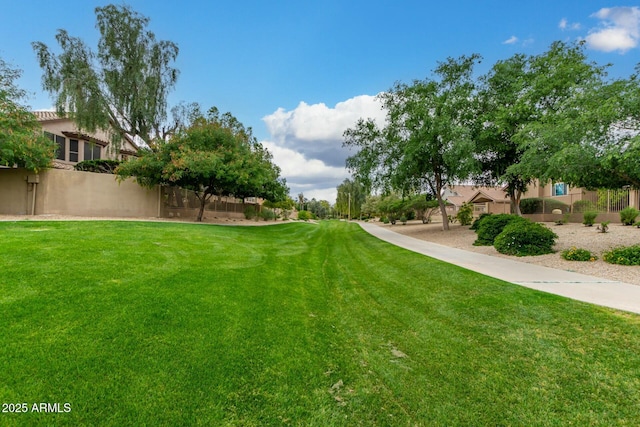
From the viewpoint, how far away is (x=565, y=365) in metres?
2.93

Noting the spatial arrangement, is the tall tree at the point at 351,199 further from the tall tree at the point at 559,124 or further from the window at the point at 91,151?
the tall tree at the point at 559,124

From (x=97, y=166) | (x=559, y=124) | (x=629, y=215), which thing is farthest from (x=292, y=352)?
(x=97, y=166)

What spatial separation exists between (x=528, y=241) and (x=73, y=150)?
2954 centimetres

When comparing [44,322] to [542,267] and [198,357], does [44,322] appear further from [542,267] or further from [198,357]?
[542,267]

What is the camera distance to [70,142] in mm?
22891

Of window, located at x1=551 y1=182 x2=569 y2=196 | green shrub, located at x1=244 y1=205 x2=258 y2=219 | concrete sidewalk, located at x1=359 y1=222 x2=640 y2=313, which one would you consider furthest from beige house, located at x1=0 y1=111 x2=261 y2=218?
window, located at x1=551 y1=182 x2=569 y2=196

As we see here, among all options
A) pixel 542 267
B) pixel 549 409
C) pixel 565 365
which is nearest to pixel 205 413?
pixel 549 409

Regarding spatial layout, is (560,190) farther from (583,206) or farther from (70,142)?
(70,142)

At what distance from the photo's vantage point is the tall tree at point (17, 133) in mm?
13188

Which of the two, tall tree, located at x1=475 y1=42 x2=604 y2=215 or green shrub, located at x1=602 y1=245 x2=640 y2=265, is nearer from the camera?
green shrub, located at x1=602 y1=245 x2=640 y2=265

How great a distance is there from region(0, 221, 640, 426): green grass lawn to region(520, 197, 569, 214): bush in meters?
22.4

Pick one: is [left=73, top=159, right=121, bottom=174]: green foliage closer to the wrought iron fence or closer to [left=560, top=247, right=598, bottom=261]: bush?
[left=560, top=247, right=598, bottom=261]: bush

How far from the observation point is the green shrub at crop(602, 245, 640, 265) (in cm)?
723

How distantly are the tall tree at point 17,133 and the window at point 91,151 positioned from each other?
807 centimetres
